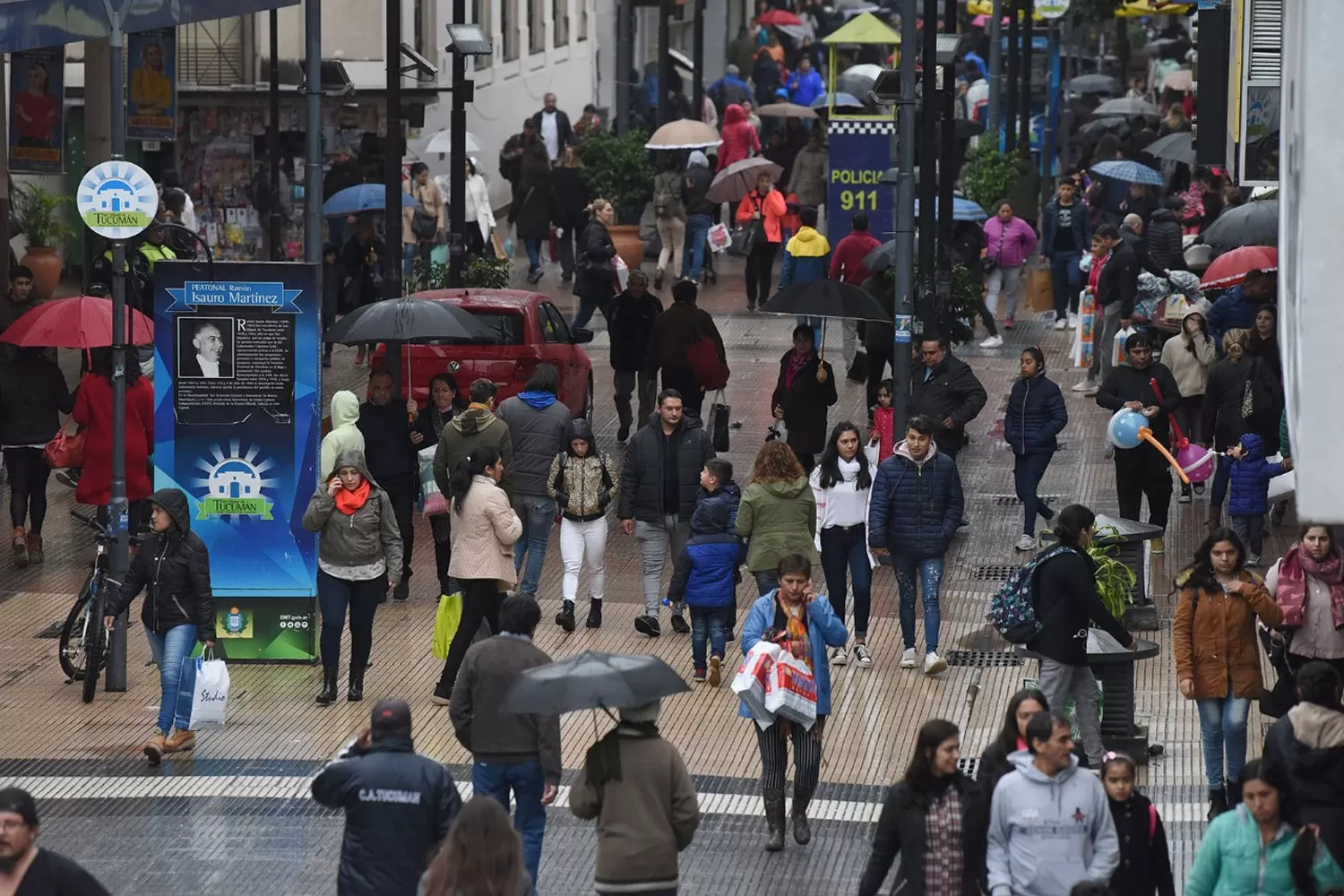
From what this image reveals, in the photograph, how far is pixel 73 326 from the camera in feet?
56.1

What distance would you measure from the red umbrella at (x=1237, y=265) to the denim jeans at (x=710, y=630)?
827cm

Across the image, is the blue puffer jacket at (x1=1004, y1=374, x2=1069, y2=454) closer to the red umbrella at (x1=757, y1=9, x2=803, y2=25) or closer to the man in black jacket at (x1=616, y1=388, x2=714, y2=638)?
the man in black jacket at (x1=616, y1=388, x2=714, y2=638)

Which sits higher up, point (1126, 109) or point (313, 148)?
point (1126, 109)

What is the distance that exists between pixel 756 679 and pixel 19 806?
13.3ft

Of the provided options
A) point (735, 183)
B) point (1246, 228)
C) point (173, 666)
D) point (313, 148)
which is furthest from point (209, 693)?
point (735, 183)

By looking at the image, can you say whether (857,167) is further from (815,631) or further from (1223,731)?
(815,631)

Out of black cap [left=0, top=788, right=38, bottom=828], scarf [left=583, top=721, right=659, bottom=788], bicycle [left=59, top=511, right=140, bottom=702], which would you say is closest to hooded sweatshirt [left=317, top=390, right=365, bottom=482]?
bicycle [left=59, top=511, right=140, bottom=702]

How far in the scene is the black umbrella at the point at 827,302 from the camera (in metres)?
20.4

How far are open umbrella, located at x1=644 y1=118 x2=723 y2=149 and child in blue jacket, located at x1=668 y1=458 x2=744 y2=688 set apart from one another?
19.0 meters

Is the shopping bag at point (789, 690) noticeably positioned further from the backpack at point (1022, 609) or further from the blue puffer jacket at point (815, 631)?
the backpack at point (1022, 609)

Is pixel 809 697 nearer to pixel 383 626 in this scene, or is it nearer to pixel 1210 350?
pixel 383 626

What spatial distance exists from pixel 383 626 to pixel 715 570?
2701 mm

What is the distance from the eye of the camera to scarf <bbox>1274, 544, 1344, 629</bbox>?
12430 millimetres

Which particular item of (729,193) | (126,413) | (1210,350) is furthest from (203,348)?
(729,193)
